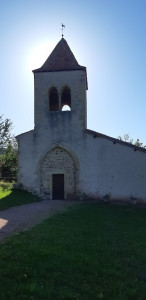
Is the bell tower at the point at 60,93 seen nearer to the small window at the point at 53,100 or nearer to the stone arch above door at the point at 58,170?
the small window at the point at 53,100

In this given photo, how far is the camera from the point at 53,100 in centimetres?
2019

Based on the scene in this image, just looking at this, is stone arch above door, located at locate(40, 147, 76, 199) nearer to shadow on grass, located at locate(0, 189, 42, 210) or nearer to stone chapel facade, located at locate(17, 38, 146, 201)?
stone chapel facade, located at locate(17, 38, 146, 201)

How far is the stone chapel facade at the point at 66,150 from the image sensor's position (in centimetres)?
1752

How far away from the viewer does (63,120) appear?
18594 millimetres

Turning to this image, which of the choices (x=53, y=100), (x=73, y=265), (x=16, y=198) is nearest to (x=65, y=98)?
Answer: (x=53, y=100)

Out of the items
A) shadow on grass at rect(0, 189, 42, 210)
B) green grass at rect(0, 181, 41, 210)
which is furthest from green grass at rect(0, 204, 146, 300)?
green grass at rect(0, 181, 41, 210)

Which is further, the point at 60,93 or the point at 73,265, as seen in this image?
the point at 60,93

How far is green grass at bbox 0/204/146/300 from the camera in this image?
405 cm

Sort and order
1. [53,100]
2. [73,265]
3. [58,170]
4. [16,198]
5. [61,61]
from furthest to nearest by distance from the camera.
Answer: [53,100] → [61,61] → [58,170] → [16,198] → [73,265]

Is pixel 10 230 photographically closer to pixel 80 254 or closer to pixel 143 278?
pixel 80 254

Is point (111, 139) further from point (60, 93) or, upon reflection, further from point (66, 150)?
point (60, 93)

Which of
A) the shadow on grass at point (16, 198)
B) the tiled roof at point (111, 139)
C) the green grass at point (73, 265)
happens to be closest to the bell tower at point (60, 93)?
the tiled roof at point (111, 139)

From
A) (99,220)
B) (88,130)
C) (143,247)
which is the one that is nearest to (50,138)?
(88,130)

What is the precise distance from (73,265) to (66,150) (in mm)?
13489
